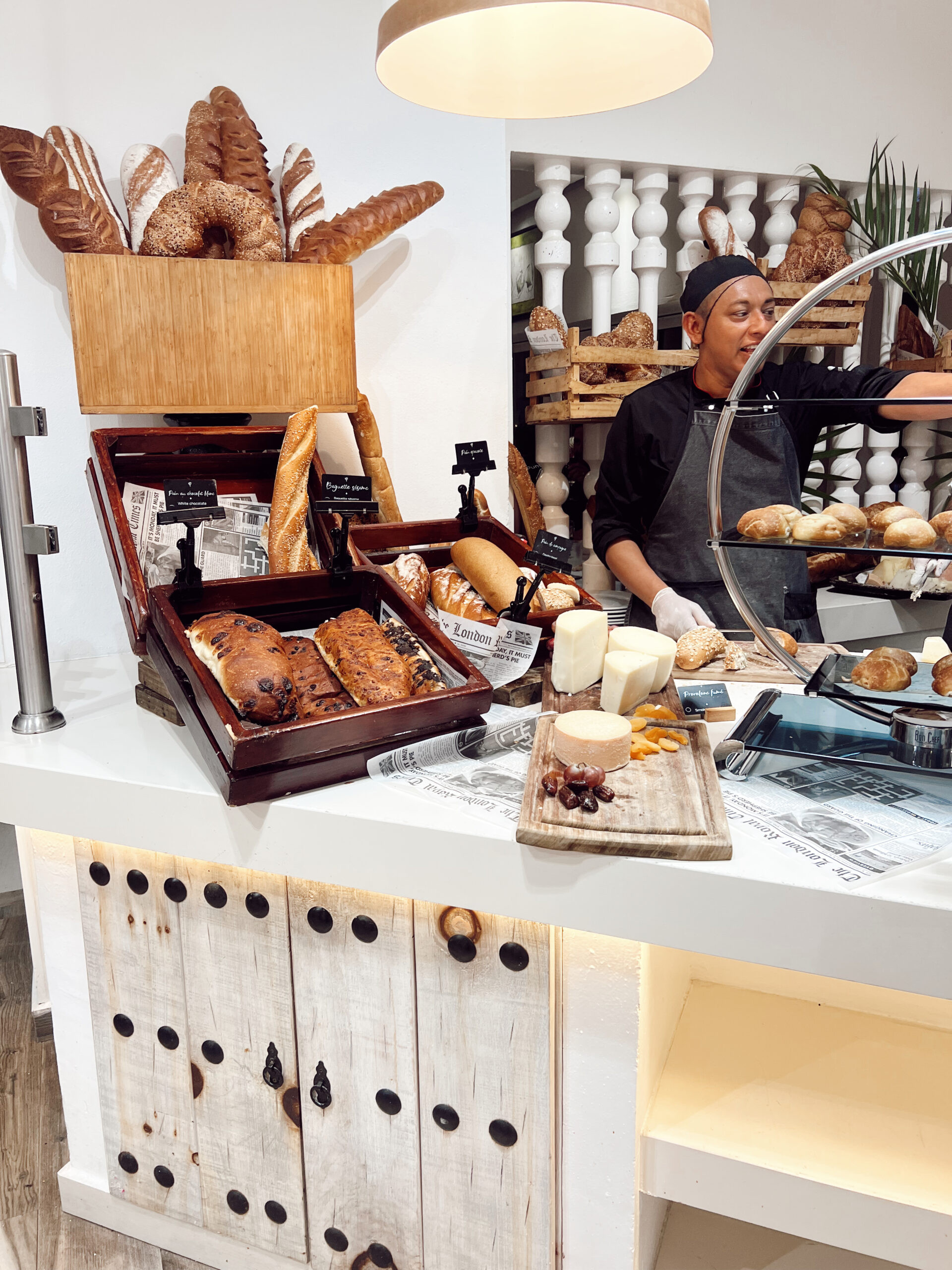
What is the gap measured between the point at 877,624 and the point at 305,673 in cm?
80

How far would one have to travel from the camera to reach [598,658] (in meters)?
1.47

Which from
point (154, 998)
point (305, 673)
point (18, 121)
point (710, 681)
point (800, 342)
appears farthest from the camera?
point (800, 342)

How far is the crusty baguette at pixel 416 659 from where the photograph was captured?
133 cm

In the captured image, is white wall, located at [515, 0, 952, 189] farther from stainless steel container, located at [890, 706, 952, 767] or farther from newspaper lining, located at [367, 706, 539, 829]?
stainless steel container, located at [890, 706, 952, 767]

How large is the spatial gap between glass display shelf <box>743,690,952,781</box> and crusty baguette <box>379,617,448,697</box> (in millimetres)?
450

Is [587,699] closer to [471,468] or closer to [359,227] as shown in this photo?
[471,468]

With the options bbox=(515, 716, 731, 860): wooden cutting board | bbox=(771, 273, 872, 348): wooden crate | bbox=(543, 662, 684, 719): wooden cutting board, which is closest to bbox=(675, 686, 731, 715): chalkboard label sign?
bbox=(543, 662, 684, 719): wooden cutting board

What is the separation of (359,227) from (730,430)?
1040 mm

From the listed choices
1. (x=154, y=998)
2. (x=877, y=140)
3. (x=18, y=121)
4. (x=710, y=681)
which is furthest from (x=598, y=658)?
(x=877, y=140)

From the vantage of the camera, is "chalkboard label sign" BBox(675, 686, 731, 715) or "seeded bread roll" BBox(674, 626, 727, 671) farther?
"seeded bread roll" BBox(674, 626, 727, 671)

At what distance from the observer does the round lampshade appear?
132cm

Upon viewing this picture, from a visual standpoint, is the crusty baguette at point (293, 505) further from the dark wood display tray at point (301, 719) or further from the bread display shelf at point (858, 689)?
the bread display shelf at point (858, 689)

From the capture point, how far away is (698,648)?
164cm

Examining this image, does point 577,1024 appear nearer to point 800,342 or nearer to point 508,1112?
point 508,1112
